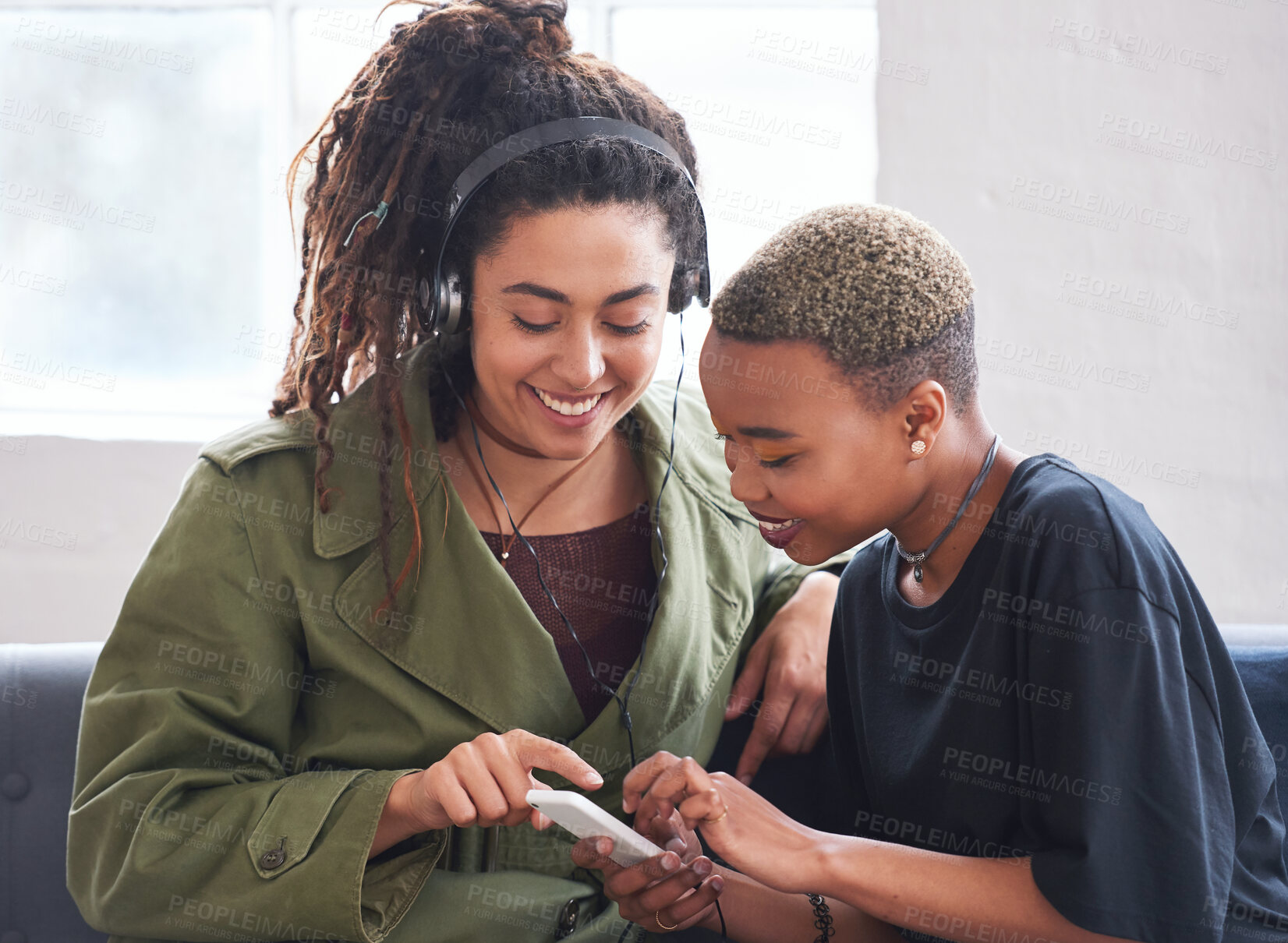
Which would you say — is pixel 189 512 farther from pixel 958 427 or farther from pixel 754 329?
pixel 958 427

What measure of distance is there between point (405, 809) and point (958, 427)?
71 cm

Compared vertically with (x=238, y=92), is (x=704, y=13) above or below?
above

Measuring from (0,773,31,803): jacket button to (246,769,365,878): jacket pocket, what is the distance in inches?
23.3

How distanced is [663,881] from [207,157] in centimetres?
251

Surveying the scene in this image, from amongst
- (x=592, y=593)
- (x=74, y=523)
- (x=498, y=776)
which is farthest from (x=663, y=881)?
(x=74, y=523)

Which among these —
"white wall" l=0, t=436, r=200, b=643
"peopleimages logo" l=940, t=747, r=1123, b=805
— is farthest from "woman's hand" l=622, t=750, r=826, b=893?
"white wall" l=0, t=436, r=200, b=643

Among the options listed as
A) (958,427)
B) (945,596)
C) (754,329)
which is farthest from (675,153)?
(945,596)

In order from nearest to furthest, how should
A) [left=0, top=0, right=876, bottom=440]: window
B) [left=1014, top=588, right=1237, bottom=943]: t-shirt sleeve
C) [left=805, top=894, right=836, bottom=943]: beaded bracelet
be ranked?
[left=1014, top=588, right=1237, bottom=943]: t-shirt sleeve
[left=805, top=894, right=836, bottom=943]: beaded bracelet
[left=0, top=0, right=876, bottom=440]: window

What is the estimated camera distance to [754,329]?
3.53ft

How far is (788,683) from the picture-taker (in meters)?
1.48

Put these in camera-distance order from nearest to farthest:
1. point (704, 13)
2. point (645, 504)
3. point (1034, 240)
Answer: point (645, 504)
point (1034, 240)
point (704, 13)

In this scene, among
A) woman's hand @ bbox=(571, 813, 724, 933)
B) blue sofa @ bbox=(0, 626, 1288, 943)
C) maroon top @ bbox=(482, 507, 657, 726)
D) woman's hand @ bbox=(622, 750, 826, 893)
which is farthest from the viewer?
blue sofa @ bbox=(0, 626, 1288, 943)

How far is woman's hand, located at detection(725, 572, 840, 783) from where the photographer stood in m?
1.48

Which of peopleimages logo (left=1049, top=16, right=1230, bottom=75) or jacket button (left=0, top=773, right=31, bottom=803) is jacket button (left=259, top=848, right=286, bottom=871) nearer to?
jacket button (left=0, top=773, right=31, bottom=803)
